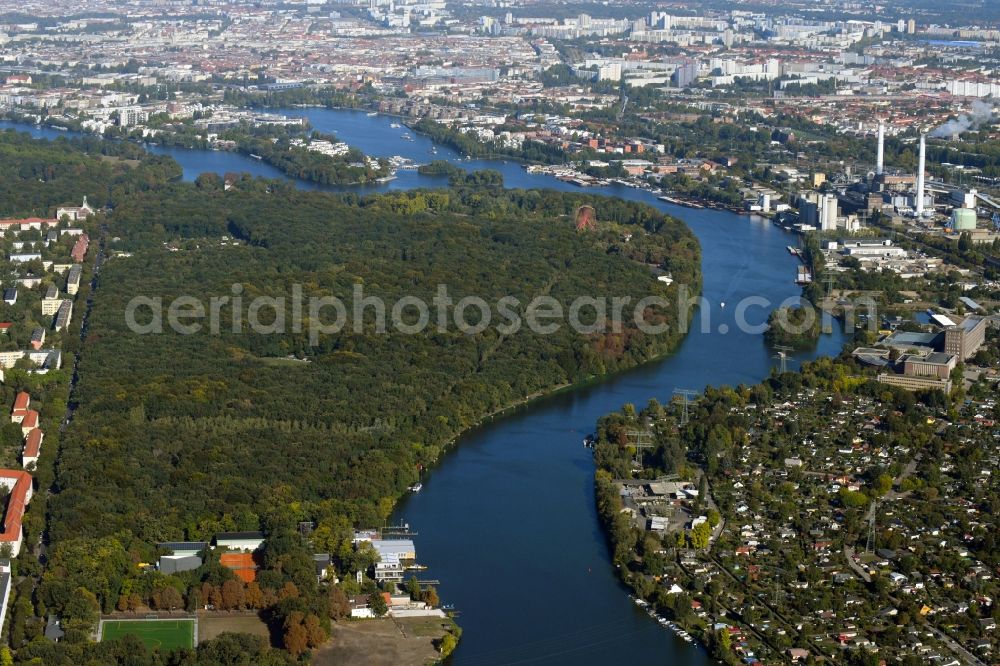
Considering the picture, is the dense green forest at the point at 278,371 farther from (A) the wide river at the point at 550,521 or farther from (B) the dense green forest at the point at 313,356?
(A) the wide river at the point at 550,521

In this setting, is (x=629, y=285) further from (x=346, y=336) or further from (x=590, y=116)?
(x=590, y=116)

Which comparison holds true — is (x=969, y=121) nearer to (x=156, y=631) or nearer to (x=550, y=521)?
(x=550, y=521)

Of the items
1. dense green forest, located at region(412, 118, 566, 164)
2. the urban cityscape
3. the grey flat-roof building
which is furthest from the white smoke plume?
the grey flat-roof building

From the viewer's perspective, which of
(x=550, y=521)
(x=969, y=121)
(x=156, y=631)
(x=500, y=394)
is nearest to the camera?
(x=156, y=631)

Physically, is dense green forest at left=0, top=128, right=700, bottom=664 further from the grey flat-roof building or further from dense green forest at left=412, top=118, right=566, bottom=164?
dense green forest at left=412, top=118, right=566, bottom=164

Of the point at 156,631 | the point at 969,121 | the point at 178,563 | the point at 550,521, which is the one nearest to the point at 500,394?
Answer: the point at 550,521

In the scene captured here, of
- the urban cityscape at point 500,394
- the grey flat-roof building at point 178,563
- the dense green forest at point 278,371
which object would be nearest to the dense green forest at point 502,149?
the urban cityscape at point 500,394

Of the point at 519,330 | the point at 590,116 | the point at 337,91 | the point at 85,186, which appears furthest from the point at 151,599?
the point at 337,91
